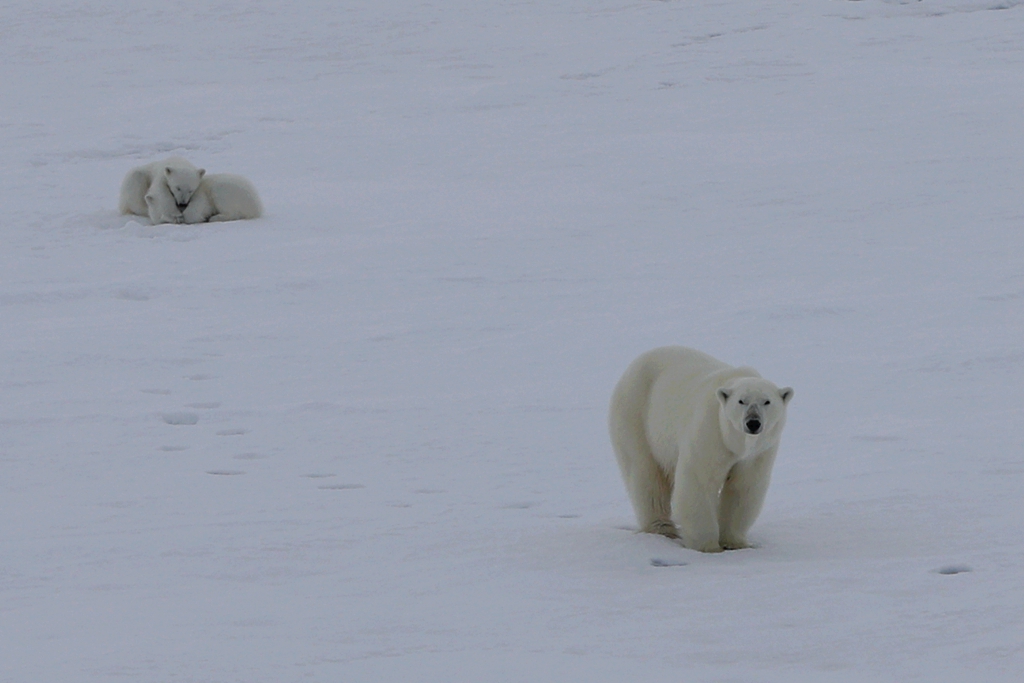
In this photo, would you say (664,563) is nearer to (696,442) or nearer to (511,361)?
(696,442)

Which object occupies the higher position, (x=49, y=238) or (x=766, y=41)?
(x=766, y=41)

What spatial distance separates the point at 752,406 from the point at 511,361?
10.3ft

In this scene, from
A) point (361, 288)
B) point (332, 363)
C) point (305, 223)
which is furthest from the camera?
point (305, 223)

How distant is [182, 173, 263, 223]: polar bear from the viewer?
10289mm

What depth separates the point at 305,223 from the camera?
396 inches

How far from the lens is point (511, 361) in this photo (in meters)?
6.77

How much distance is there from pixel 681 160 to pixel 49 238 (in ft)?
17.0

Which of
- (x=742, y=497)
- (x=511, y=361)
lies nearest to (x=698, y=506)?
(x=742, y=497)

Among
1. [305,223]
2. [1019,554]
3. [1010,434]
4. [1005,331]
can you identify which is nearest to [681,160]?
[305,223]

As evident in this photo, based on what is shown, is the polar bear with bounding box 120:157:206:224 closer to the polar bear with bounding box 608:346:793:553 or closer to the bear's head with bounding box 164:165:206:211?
the bear's head with bounding box 164:165:206:211

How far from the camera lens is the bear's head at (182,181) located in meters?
10.1

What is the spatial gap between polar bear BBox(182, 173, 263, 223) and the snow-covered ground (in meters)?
0.23

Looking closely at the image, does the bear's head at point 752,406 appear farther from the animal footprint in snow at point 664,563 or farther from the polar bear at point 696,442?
the animal footprint in snow at point 664,563

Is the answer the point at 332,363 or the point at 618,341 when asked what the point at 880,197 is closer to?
the point at 618,341
